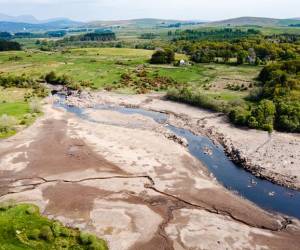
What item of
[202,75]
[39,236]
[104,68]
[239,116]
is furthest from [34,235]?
[104,68]

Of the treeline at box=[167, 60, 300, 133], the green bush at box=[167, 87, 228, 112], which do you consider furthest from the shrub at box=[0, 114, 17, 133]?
the treeline at box=[167, 60, 300, 133]

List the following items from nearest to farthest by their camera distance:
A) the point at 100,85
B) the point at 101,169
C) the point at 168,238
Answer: the point at 168,238, the point at 101,169, the point at 100,85

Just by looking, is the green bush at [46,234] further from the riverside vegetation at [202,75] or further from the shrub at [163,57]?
the shrub at [163,57]

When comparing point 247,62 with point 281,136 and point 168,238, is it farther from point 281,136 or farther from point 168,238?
point 168,238

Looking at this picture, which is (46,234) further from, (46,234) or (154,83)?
(154,83)

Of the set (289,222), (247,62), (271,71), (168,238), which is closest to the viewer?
(168,238)

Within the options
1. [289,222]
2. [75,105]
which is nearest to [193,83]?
[75,105]

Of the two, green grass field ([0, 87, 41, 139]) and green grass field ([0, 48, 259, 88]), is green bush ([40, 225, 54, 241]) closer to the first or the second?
green grass field ([0, 87, 41, 139])
